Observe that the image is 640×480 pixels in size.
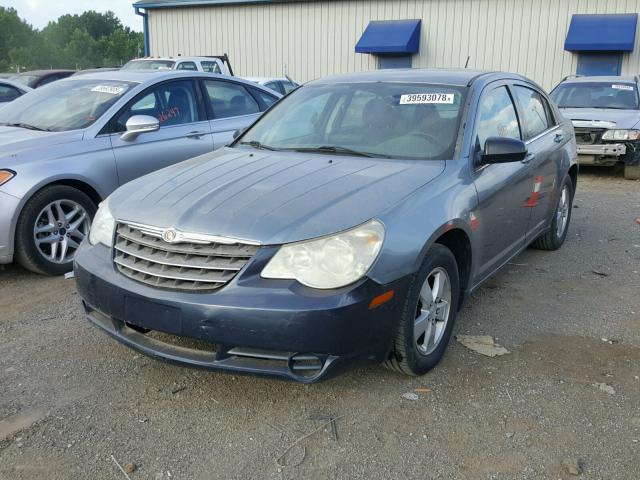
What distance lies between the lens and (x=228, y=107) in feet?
21.7

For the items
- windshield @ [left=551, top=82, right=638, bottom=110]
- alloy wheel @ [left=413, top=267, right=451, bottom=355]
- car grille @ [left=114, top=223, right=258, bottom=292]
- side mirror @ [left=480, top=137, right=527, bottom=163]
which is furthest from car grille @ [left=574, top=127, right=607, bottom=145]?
car grille @ [left=114, top=223, right=258, bottom=292]

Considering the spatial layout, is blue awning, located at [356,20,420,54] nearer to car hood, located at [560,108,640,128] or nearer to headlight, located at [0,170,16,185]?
car hood, located at [560,108,640,128]

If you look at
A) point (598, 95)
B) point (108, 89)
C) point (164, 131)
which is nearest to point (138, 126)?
point (164, 131)

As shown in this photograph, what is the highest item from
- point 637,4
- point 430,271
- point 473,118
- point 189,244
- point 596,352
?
point 637,4

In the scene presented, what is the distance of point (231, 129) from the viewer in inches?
255

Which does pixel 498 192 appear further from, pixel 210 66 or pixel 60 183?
pixel 210 66

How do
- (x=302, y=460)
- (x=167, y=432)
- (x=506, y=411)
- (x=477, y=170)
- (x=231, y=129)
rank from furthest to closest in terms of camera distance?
1. (x=231, y=129)
2. (x=477, y=170)
3. (x=506, y=411)
4. (x=167, y=432)
5. (x=302, y=460)

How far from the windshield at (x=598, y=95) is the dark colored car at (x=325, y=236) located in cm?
703

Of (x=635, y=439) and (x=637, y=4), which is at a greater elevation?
(x=637, y=4)

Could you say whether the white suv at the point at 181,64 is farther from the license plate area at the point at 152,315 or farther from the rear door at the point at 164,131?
the license plate area at the point at 152,315

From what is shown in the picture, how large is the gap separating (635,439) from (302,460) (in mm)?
1473

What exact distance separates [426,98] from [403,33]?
18.8 m

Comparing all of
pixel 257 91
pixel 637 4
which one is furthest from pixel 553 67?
pixel 257 91

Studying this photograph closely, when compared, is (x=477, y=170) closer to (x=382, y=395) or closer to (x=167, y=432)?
(x=382, y=395)
